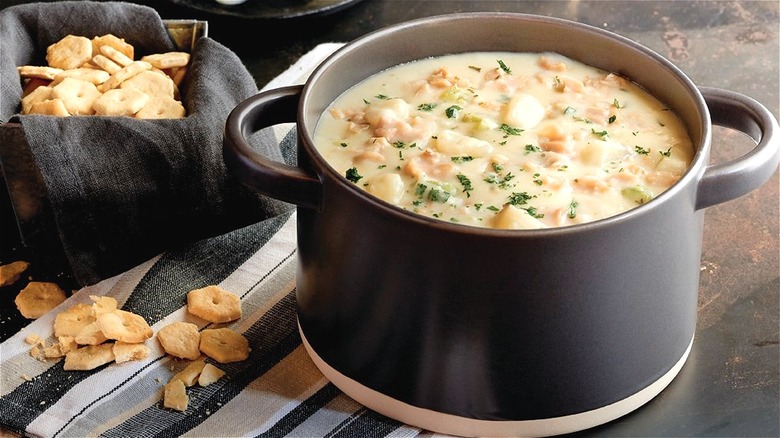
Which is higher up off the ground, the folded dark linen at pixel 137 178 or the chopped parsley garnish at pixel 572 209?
the chopped parsley garnish at pixel 572 209

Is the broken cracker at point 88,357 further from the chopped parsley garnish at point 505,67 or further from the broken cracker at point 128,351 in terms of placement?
the chopped parsley garnish at point 505,67

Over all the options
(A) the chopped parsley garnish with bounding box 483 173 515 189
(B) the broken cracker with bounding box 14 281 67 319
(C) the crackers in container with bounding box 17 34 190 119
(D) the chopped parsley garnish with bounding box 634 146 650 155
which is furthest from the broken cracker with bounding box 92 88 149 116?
(D) the chopped parsley garnish with bounding box 634 146 650 155

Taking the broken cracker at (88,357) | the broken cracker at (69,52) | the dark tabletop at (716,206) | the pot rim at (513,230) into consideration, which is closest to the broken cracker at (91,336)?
the broken cracker at (88,357)

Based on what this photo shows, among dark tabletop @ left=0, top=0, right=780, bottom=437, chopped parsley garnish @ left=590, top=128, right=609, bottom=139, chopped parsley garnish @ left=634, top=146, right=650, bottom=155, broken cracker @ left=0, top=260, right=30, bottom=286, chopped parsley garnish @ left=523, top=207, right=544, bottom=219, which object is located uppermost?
chopped parsley garnish @ left=523, top=207, right=544, bottom=219

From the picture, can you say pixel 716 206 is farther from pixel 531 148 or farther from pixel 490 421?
pixel 490 421

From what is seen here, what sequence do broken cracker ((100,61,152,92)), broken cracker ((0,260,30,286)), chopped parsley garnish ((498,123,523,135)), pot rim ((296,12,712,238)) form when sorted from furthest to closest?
broken cracker ((100,61,152,92)), broken cracker ((0,260,30,286)), chopped parsley garnish ((498,123,523,135)), pot rim ((296,12,712,238))

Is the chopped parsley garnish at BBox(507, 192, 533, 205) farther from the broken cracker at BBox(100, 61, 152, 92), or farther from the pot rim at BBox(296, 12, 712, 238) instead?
the broken cracker at BBox(100, 61, 152, 92)

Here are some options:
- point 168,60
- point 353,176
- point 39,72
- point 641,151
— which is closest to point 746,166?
point 641,151
